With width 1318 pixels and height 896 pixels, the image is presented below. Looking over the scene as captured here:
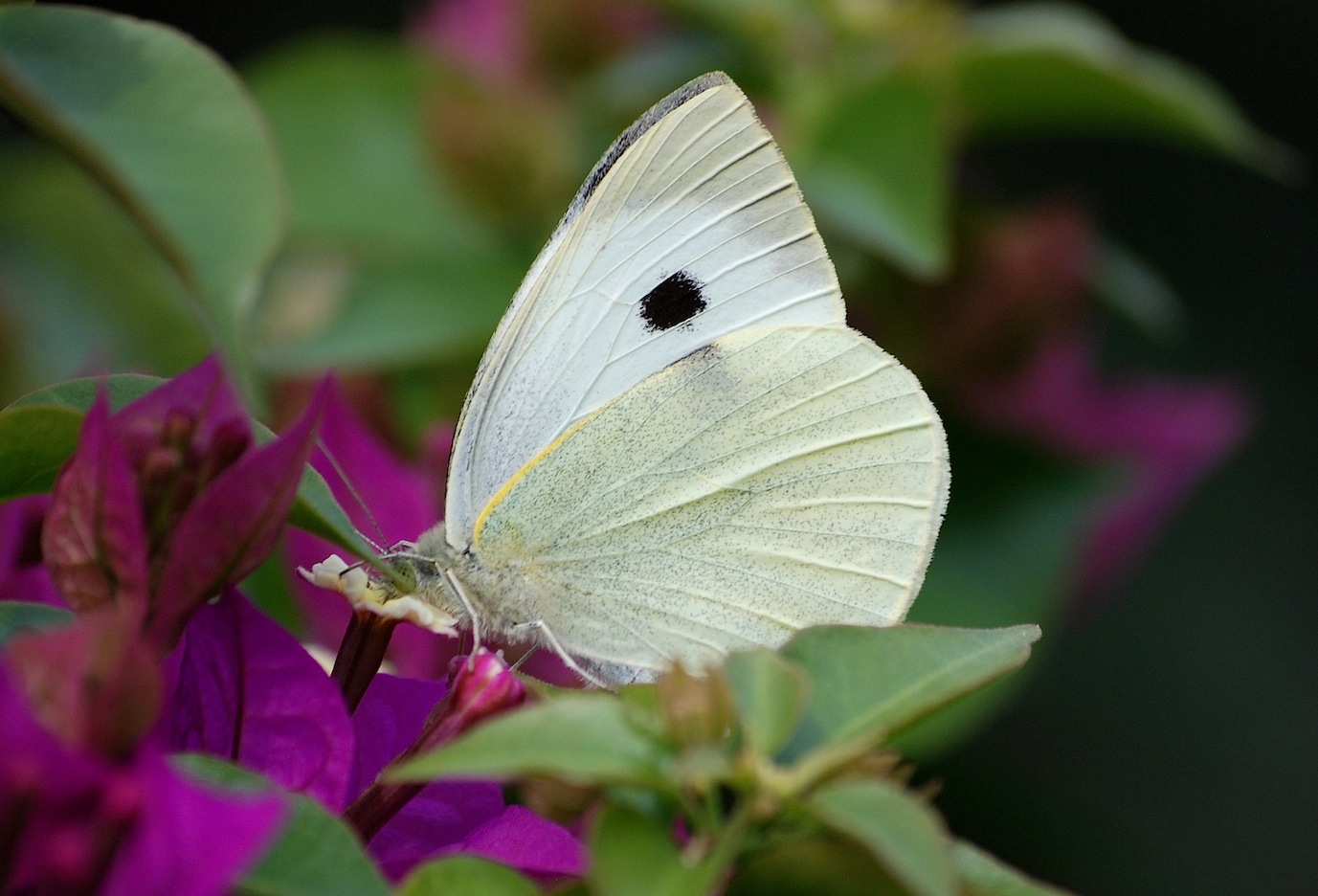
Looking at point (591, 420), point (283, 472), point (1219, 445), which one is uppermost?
point (283, 472)

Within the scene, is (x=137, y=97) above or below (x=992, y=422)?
above

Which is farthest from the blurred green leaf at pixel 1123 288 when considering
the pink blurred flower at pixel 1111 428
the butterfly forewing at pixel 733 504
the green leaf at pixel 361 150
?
the green leaf at pixel 361 150

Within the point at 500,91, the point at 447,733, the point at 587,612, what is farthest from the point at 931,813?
the point at 500,91

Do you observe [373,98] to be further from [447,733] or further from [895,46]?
[447,733]

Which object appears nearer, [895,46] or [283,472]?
[283,472]

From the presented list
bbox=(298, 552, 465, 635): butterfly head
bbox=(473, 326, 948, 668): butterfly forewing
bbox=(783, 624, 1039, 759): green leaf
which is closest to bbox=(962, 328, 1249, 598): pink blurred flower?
bbox=(473, 326, 948, 668): butterfly forewing

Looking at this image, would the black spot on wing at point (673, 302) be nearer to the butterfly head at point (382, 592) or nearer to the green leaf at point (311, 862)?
the butterfly head at point (382, 592)
